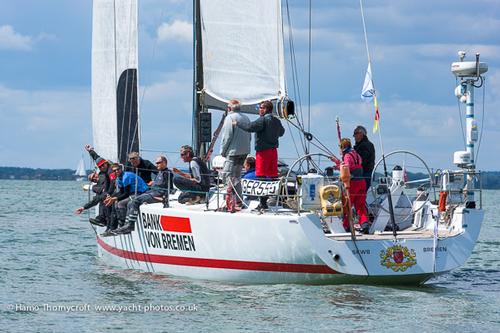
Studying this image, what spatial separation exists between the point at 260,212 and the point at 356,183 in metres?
1.60

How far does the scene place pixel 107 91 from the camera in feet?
71.1

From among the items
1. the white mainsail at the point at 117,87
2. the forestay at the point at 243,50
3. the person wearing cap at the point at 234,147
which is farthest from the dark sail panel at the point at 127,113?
the person wearing cap at the point at 234,147

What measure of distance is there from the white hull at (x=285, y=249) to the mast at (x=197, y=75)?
2662 mm

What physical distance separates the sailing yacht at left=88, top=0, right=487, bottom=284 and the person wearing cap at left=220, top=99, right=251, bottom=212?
298mm

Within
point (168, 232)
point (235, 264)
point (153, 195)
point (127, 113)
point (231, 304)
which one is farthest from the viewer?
point (127, 113)

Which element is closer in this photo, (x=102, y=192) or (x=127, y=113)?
(x=102, y=192)

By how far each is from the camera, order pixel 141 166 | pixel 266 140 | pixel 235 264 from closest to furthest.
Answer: pixel 235 264
pixel 266 140
pixel 141 166

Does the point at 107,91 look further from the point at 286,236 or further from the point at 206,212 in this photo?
the point at 286,236

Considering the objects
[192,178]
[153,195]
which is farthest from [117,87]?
[192,178]

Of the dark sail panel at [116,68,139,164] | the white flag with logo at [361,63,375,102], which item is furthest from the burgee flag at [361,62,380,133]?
the dark sail panel at [116,68,139,164]

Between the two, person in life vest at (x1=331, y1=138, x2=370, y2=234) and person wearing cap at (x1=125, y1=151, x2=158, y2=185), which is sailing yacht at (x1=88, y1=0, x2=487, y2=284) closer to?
person in life vest at (x1=331, y1=138, x2=370, y2=234)

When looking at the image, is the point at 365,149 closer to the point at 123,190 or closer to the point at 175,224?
the point at 175,224

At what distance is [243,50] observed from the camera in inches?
749

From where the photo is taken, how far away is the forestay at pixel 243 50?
61.7 feet
